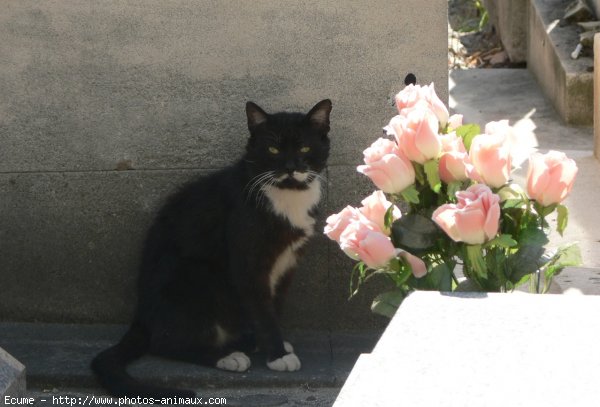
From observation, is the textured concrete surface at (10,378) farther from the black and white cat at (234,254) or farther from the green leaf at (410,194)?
the black and white cat at (234,254)

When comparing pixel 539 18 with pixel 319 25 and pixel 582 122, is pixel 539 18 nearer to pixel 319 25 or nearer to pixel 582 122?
pixel 582 122

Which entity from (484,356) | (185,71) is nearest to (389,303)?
(484,356)

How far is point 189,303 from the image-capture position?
3.92 m

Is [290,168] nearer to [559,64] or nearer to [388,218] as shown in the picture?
[388,218]

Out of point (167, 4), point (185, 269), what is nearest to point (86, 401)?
point (185, 269)

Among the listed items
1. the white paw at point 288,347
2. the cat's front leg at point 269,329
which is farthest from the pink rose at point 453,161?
the white paw at point 288,347

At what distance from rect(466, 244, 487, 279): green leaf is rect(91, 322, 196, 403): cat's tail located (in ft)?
5.46

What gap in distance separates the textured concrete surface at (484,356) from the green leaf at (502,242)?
24 cm

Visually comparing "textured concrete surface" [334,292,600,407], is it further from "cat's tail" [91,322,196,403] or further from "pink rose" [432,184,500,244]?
"cat's tail" [91,322,196,403]

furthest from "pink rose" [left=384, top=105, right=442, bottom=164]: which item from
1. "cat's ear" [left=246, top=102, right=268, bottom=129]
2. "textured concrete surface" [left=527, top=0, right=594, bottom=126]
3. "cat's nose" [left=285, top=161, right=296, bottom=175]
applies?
"textured concrete surface" [left=527, top=0, right=594, bottom=126]

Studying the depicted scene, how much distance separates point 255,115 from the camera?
3889 millimetres

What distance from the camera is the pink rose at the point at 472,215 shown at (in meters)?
2.08

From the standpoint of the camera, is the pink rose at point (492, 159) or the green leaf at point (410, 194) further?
the green leaf at point (410, 194)

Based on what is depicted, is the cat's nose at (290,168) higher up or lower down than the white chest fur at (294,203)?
higher up
